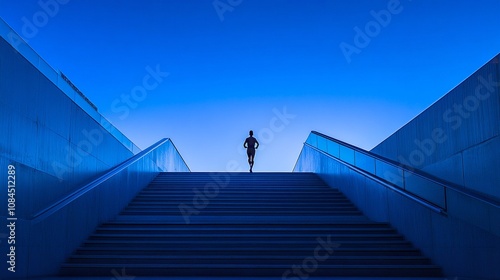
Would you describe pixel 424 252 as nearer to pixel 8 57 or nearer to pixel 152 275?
pixel 152 275

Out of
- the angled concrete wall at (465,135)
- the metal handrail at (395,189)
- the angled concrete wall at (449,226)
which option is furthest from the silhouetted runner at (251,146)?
the angled concrete wall at (465,135)

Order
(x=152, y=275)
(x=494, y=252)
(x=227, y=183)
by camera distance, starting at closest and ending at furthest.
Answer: (x=494, y=252), (x=152, y=275), (x=227, y=183)

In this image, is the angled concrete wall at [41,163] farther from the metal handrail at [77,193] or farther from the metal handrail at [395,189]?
the metal handrail at [395,189]

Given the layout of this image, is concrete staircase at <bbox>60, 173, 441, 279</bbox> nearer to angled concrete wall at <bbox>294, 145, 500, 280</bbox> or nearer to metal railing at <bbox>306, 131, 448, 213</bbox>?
angled concrete wall at <bbox>294, 145, 500, 280</bbox>

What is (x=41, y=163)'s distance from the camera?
6.75 m

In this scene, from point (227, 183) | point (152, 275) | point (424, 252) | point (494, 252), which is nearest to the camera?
point (494, 252)

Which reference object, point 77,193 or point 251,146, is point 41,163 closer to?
point 77,193

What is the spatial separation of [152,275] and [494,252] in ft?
12.9

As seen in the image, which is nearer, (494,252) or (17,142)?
(494,252)

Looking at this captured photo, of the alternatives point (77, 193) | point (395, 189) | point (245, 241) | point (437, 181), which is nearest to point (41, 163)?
point (77, 193)

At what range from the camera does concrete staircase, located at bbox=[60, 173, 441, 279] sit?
6.95 meters

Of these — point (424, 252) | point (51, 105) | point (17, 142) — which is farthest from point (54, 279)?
point (424, 252)

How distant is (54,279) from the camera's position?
246 inches

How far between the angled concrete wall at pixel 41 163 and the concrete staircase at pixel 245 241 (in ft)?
1.33
